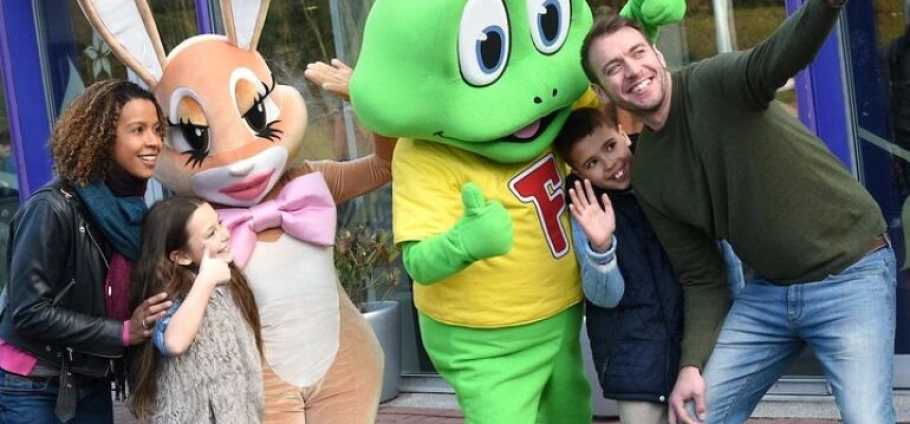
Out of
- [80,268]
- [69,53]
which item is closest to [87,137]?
[80,268]

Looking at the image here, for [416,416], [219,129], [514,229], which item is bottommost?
[416,416]

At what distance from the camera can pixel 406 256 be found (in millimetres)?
4305

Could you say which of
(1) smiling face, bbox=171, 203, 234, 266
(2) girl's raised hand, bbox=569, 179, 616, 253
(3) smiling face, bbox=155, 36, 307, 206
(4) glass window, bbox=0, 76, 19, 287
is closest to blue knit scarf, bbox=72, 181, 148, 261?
(1) smiling face, bbox=171, 203, 234, 266

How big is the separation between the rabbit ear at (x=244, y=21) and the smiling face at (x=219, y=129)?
7 centimetres

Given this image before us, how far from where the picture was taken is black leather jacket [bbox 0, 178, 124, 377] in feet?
13.5

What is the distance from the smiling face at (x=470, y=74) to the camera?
4.20 m

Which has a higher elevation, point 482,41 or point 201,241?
point 482,41

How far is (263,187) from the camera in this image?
4566mm

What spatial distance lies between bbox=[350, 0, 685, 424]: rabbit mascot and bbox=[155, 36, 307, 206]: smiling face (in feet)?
1.29

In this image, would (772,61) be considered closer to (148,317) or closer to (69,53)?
(148,317)

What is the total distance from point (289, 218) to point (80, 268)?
0.69 m

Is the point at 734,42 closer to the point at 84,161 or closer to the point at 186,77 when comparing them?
the point at 186,77

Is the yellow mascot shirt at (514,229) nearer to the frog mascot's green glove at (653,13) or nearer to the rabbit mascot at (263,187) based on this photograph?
the rabbit mascot at (263,187)

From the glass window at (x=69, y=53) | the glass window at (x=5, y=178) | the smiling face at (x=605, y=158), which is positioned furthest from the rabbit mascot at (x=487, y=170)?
the glass window at (x=5, y=178)
